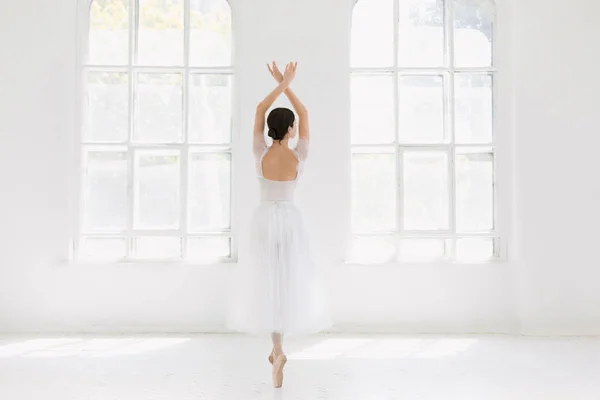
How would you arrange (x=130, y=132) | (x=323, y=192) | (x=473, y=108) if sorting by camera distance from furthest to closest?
(x=473, y=108) < (x=130, y=132) < (x=323, y=192)

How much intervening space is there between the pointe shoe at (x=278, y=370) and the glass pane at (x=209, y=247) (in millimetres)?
1768

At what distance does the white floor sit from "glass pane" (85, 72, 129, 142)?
5.27 ft

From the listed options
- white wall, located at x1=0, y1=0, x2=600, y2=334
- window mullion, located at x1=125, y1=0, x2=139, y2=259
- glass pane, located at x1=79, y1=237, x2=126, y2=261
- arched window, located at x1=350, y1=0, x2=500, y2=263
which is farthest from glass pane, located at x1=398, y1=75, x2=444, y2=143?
glass pane, located at x1=79, y1=237, x2=126, y2=261

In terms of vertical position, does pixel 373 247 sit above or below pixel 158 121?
below

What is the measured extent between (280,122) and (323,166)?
135 centimetres

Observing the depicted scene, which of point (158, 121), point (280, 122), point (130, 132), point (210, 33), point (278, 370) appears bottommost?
point (278, 370)

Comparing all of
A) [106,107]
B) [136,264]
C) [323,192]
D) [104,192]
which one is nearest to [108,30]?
[106,107]

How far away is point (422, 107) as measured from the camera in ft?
15.5

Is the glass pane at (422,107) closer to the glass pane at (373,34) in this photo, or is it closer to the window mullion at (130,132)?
the glass pane at (373,34)

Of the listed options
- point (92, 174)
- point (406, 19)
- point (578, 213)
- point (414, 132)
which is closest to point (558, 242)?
point (578, 213)

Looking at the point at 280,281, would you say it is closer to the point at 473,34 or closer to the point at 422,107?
the point at 422,107

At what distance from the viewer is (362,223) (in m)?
4.67

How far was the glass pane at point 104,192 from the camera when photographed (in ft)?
15.2

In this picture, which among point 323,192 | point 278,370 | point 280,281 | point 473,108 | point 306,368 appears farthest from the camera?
point 473,108
